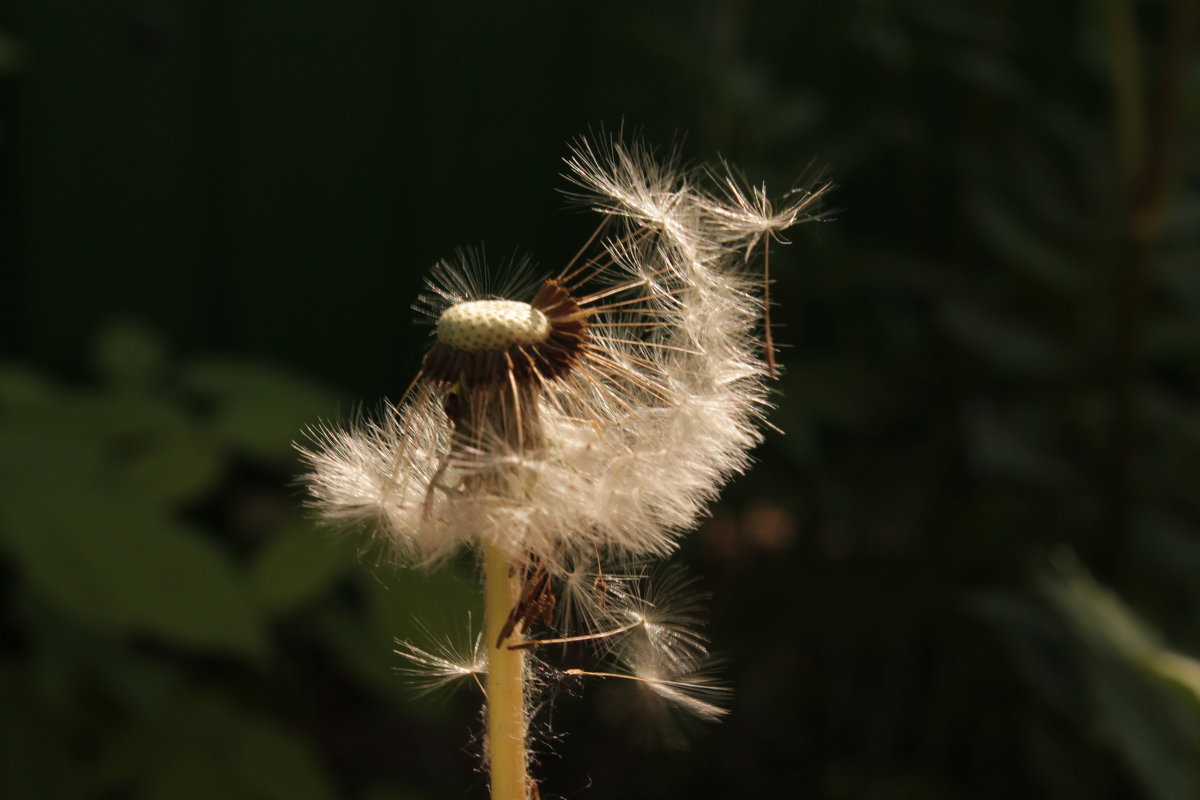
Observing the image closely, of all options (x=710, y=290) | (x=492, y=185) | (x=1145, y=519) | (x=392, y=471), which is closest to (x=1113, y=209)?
(x=1145, y=519)

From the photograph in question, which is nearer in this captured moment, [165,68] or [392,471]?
[392,471]

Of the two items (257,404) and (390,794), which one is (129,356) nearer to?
(257,404)

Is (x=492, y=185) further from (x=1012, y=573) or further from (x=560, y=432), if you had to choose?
(x=560, y=432)

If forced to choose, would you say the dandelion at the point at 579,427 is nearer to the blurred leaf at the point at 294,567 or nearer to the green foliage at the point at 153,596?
the green foliage at the point at 153,596

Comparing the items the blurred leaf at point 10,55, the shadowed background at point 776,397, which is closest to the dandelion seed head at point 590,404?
the shadowed background at point 776,397

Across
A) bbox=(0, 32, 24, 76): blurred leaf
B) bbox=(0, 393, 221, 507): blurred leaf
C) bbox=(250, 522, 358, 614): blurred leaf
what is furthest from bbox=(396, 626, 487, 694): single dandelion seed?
bbox=(0, 32, 24, 76): blurred leaf

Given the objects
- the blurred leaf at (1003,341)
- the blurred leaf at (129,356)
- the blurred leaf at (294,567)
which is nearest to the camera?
the blurred leaf at (294,567)
